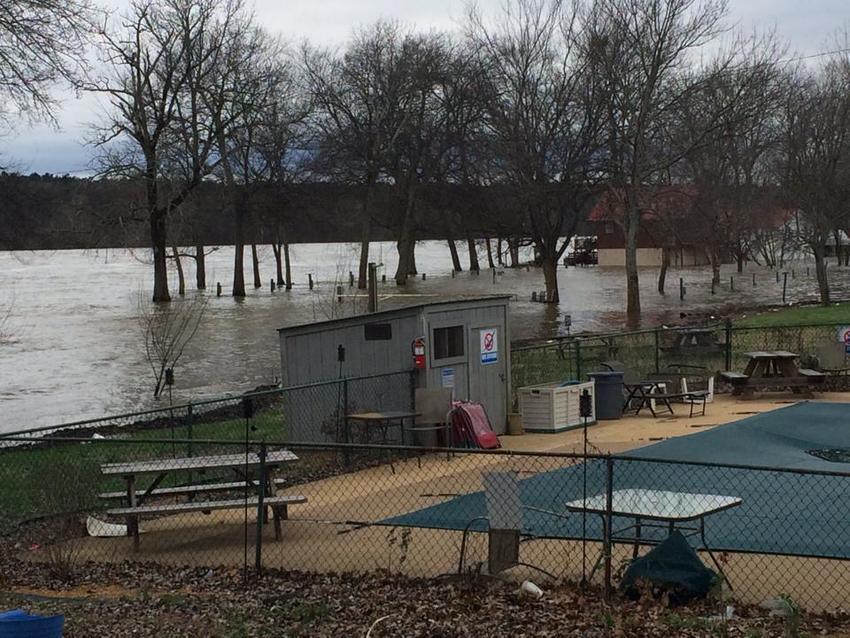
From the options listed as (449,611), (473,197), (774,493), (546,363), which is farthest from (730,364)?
(473,197)

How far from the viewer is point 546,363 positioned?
25.9m

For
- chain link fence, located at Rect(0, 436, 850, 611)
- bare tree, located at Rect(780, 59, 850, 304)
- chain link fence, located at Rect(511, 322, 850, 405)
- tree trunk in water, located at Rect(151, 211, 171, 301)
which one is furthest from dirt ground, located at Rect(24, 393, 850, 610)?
tree trunk in water, located at Rect(151, 211, 171, 301)

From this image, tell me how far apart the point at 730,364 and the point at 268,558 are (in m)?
16.2

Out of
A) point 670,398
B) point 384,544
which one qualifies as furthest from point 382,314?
point 384,544

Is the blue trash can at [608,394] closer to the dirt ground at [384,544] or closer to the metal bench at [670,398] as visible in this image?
the metal bench at [670,398]

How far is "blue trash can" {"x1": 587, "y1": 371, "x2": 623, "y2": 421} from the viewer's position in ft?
63.3

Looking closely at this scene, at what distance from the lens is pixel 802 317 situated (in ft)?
134

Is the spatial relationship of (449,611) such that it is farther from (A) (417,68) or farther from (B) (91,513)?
(A) (417,68)

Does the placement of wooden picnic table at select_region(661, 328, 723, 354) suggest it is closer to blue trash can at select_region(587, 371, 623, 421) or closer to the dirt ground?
blue trash can at select_region(587, 371, 623, 421)

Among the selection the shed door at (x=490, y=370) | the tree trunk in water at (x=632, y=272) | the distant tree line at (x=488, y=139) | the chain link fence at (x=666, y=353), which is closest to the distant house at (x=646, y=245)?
the distant tree line at (x=488, y=139)

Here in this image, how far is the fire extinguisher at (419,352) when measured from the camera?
1633cm

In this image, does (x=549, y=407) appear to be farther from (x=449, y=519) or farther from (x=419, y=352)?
(x=449, y=519)

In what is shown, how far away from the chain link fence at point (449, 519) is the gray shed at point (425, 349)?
1.95m

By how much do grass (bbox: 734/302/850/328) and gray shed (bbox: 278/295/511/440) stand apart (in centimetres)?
2066
